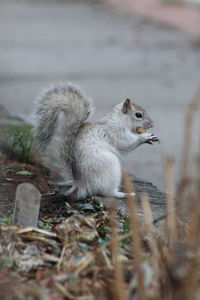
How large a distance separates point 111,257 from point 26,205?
448 mm

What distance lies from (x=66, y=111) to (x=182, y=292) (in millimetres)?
2384

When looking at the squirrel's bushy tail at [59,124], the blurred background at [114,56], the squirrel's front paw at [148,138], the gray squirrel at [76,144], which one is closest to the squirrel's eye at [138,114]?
the squirrel's front paw at [148,138]

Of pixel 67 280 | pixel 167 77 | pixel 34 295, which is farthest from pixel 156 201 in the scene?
pixel 167 77

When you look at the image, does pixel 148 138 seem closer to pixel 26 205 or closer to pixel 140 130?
pixel 140 130

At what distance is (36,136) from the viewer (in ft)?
16.7

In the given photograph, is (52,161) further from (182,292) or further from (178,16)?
(178,16)

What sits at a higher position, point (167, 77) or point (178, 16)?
point (178, 16)

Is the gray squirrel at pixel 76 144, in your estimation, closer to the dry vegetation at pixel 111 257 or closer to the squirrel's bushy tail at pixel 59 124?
the squirrel's bushy tail at pixel 59 124

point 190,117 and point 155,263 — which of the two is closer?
point 190,117

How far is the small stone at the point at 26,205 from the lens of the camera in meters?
3.90

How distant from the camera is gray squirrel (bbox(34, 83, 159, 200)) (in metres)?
4.96

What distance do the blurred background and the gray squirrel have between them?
1865 millimetres

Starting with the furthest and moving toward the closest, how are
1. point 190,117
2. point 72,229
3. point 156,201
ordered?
point 156,201
point 72,229
point 190,117

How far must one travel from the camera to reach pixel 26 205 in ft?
12.9
